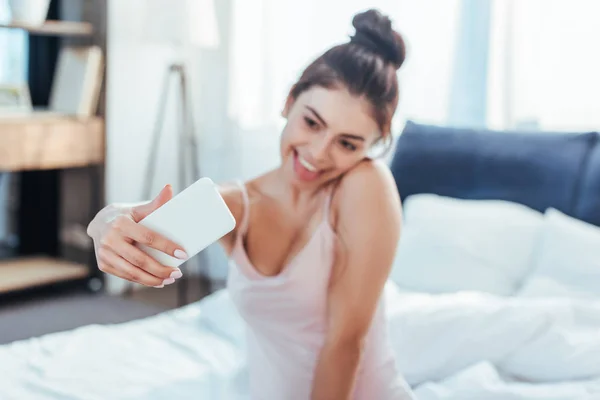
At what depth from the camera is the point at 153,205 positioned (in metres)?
0.97

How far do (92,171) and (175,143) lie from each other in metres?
0.50

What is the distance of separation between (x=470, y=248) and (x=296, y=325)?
3.63ft

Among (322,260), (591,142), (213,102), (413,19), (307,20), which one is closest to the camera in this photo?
(322,260)

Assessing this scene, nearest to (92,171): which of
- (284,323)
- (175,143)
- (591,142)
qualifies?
(175,143)

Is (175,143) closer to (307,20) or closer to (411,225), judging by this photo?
(307,20)

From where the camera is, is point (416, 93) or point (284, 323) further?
point (416, 93)

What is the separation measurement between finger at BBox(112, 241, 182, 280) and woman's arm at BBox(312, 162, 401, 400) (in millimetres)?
346

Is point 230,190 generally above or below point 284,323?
above

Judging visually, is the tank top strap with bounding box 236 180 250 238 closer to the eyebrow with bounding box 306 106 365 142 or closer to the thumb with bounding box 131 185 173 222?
the eyebrow with bounding box 306 106 365 142

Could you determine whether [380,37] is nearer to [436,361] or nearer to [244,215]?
[244,215]

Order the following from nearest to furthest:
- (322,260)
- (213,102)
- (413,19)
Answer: (322,260), (413,19), (213,102)

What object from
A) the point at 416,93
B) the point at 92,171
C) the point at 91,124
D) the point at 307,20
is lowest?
the point at 92,171

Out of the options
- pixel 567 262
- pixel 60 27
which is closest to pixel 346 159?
pixel 567 262

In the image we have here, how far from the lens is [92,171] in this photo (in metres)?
3.40
